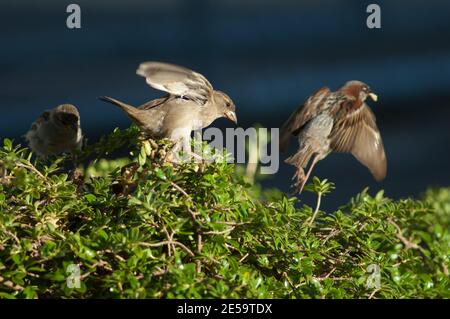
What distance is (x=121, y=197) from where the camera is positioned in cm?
231

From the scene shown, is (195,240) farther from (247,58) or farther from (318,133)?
(247,58)

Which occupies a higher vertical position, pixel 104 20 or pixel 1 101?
pixel 104 20

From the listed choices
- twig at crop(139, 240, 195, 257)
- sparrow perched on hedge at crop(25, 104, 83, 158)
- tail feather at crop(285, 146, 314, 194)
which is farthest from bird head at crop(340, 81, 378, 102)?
twig at crop(139, 240, 195, 257)

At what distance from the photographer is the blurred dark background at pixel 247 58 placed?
Answer: 6.22m

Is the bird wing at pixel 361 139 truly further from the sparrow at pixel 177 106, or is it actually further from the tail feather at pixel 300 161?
the sparrow at pixel 177 106

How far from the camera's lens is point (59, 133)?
13.0ft

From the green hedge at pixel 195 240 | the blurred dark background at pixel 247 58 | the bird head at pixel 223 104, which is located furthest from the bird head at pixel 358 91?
the blurred dark background at pixel 247 58

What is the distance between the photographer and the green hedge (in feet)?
6.54

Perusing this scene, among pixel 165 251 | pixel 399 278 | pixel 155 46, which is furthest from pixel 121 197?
pixel 155 46

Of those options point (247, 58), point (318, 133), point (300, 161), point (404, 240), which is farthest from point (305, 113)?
point (247, 58)

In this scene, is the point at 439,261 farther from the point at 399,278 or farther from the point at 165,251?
the point at 165,251

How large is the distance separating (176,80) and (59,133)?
3.66ft

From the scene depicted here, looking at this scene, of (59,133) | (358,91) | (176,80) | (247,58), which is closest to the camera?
(176,80)
